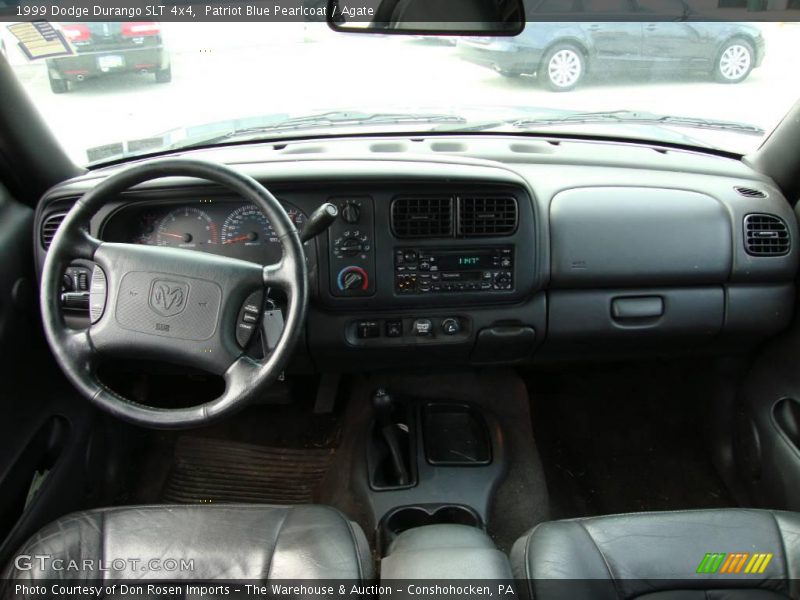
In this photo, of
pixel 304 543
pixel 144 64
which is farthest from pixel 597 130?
pixel 304 543

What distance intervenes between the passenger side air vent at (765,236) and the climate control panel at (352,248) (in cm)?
138

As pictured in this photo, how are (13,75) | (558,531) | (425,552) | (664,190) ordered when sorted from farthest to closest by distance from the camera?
(664,190)
(13,75)
(558,531)
(425,552)

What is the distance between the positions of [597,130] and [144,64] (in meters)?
1.80

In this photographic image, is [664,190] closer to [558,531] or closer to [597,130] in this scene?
[597,130]

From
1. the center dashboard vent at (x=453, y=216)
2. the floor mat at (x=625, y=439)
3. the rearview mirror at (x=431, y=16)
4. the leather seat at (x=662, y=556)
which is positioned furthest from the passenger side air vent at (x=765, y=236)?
the rearview mirror at (x=431, y=16)

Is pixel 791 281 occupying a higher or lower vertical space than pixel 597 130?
lower

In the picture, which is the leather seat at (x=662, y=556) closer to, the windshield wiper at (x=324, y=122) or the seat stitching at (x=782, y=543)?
the seat stitching at (x=782, y=543)

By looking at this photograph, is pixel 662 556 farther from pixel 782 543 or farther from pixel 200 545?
pixel 200 545

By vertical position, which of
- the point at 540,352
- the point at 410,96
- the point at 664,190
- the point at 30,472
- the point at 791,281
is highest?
the point at 410,96

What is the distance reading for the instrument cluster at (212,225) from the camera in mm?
2062

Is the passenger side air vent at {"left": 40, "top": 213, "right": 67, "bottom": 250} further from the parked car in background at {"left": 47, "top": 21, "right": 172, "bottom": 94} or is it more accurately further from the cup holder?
the cup holder

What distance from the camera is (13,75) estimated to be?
200 centimetres

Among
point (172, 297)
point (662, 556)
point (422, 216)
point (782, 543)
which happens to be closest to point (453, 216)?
point (422, 216)

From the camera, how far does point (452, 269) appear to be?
2.15 meters
